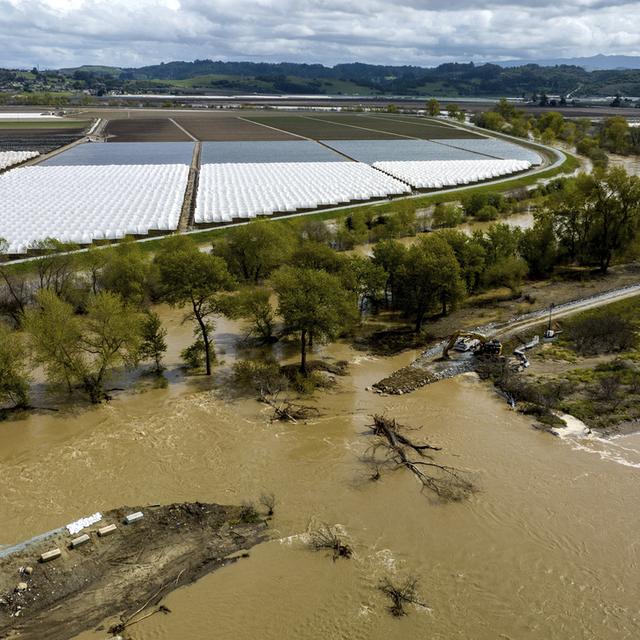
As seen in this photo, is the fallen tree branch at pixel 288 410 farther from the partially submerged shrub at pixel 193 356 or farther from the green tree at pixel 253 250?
the green tree at pixel 253 250

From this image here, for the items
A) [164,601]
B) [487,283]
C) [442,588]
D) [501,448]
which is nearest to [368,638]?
→ [442,588]

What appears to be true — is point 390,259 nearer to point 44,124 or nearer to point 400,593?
point 400,593

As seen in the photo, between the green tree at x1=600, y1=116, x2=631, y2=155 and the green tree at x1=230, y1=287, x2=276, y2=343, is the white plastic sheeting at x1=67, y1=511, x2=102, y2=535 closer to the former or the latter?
the green tree at x1=230, y1=287, x2=276, y2=343

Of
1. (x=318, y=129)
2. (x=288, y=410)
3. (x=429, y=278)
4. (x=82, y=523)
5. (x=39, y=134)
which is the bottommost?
(x=82, y=523)

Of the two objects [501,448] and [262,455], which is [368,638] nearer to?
[262,455]

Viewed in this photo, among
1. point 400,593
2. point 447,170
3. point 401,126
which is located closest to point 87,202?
point 447,170

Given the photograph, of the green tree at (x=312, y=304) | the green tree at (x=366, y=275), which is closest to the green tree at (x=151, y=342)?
the green tree at (x=312, y=304)

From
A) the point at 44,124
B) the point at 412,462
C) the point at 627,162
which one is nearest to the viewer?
the point at 412,462
